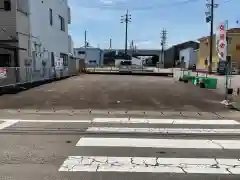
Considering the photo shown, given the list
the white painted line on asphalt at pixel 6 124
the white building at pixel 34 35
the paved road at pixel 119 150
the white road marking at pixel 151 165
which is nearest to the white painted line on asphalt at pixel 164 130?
the paved road at pixel 119 150

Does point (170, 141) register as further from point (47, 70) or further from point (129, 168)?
point (47, 70)

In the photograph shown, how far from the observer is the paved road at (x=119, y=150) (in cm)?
548

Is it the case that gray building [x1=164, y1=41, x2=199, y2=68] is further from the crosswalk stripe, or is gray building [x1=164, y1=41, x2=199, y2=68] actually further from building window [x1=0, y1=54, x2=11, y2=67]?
the crosswalk stripe

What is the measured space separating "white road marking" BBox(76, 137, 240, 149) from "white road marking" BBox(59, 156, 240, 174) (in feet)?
3.21

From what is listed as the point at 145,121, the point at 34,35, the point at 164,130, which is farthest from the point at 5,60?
the point at 164,130

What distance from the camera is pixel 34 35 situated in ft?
83.6

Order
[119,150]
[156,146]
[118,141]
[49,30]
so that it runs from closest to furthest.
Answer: [119,150], [156,146], [118,141], [49,30]

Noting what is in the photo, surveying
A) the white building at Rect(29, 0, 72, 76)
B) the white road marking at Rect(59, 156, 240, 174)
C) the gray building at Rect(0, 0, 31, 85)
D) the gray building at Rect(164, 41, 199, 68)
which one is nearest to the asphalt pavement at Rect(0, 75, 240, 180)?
the white road marking at Rect(59, 156, 240, 174)

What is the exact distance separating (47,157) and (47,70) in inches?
874

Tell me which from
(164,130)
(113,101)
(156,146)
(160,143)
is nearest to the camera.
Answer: (156,146)

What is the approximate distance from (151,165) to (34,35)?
21.5m

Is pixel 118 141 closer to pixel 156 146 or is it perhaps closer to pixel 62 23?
pixel 156 146

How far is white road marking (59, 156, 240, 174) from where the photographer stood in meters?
5.59

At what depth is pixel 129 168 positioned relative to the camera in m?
5.68
